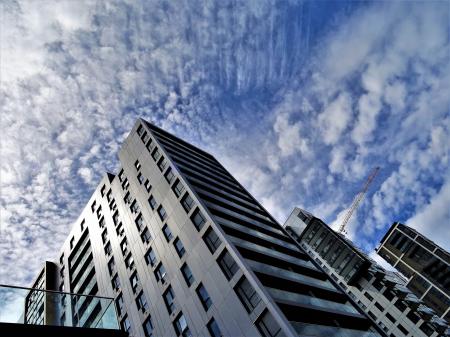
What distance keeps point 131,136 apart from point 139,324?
31815mm

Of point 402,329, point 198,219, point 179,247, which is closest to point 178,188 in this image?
point 198,219

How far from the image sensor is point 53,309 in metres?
9.84

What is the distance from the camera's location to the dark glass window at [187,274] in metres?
27.9

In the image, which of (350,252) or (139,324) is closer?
(139,324)

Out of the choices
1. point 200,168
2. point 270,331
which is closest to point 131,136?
point 200,168

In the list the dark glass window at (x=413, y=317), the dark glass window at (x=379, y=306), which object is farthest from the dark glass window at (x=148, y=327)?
the dark glass window at (x=413, y=317)

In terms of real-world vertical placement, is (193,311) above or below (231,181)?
below

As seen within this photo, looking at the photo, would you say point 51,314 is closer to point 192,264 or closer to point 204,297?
point 204,297

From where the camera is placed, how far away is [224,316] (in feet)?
75.4

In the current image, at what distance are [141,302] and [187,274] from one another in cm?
773

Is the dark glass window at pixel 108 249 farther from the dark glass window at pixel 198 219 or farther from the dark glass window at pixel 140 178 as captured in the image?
the dark glass window at pixel 198 219

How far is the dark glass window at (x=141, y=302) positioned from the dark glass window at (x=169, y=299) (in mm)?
3389

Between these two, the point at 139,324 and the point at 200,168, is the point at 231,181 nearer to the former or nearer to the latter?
the point at 200,168

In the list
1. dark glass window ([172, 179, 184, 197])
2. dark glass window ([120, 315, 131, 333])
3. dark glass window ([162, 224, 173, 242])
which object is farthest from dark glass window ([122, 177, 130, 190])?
dark glass window ([120, 315, 131, 333])
